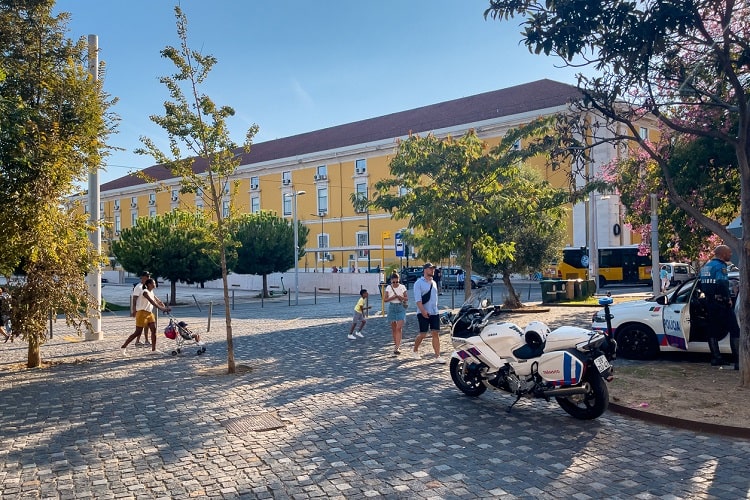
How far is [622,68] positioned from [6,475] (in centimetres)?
894

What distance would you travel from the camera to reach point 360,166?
59844 mm

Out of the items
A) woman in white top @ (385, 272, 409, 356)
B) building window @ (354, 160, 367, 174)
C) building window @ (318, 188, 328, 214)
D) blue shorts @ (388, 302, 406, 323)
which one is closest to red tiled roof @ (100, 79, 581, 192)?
building window @ (354, 160, 367, 174)

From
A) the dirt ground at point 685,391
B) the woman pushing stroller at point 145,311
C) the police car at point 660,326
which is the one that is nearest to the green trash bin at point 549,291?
the police car at point 660,326

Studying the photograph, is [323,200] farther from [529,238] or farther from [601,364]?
[601,364]

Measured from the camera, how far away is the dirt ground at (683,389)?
6.89 metres

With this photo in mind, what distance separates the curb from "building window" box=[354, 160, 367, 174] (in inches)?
2084

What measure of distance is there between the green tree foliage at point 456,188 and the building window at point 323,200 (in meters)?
46.7

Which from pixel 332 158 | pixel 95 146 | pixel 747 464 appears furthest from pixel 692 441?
pixel 332 158

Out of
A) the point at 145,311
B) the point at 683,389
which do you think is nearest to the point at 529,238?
the point at 145,311

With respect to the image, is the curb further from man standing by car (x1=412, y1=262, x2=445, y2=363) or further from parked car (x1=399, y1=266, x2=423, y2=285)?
parked car (x1=399, y1=266, x2=423, y2=285)

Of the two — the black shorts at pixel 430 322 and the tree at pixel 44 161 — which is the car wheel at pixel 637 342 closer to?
the black shorts at pixel 430 322

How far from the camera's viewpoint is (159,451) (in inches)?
237

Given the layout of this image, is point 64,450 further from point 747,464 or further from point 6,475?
point 747,464

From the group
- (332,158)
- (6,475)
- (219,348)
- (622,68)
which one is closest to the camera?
(6,475)
